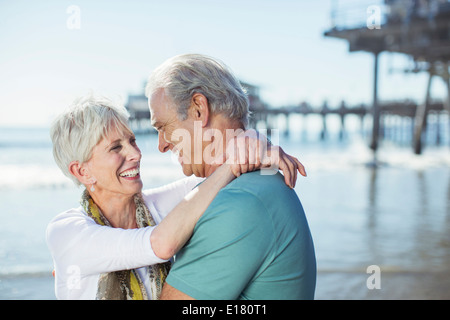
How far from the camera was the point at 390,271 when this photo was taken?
504 cm

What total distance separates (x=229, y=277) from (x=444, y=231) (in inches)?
254

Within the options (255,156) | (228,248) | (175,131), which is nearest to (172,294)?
(228,248)

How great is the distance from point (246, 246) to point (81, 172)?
3.14 ft

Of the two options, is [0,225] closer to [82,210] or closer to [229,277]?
[82,210]

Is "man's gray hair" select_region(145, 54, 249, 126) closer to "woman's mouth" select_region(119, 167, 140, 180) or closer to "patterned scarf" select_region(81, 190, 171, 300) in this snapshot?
"woman's mouth" select_region(119, 167, 140, 180)

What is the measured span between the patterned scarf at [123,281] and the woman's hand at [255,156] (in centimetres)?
59

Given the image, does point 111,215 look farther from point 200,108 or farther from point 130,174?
point 200,108

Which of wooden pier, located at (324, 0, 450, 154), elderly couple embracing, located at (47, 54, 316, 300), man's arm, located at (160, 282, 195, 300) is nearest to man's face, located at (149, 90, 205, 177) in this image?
elderly couple embracing, located at (47, 54, 316, 300)

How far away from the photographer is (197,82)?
171cm

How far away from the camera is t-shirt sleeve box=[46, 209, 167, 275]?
1.56 m

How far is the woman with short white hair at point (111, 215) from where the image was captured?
61.0 inches

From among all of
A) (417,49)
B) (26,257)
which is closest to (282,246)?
(26,257)

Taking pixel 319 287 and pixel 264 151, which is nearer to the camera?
pixel 264 151

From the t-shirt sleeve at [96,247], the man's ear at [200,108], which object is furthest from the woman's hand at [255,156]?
the t-shirt sleeve at [96,247]
